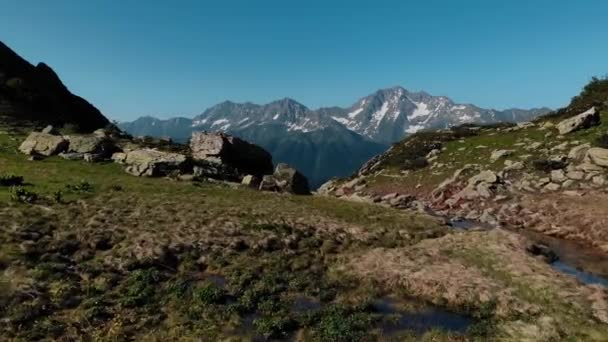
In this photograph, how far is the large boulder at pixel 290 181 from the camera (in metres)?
49.2

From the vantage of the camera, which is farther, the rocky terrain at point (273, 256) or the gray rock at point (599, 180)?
the gray rock at point (599, 180)

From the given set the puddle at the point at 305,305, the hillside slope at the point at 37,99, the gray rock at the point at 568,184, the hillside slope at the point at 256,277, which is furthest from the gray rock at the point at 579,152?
the hillside slope at the point at 37,99

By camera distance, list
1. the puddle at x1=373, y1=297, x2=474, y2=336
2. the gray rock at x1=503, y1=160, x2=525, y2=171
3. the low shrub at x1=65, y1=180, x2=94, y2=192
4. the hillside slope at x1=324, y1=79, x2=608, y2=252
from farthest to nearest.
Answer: the gray rock at x1=503, y1=160, x2=525, y2=171 → the hillside slope at x1=324, y1=79, x2=608, y2=252 → the low shrub at x1=65, y1=180, x2=94, y2=192 → the puddle at x1=373, y1=297, x2=474, y2=336

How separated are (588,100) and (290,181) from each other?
194 ft

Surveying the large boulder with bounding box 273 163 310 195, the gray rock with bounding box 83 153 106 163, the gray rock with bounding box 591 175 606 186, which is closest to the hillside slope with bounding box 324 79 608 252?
the gray rock with bounding box 591 175 606 186

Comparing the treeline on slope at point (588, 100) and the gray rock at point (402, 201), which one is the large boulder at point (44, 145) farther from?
the treeline on slope at point (588, 100)

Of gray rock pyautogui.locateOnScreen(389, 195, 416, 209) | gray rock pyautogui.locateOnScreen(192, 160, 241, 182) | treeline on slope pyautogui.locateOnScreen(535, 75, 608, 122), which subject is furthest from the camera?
treeline on slope pyautogui.locateOnScreen(535, 75, 608, 122)

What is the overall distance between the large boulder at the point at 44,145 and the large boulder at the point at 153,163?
276 inches

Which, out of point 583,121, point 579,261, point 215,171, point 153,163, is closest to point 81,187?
point 153,163

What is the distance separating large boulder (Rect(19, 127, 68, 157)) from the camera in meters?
49.4

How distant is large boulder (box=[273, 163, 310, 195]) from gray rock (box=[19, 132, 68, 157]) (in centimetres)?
2352

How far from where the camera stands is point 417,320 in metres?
19.1

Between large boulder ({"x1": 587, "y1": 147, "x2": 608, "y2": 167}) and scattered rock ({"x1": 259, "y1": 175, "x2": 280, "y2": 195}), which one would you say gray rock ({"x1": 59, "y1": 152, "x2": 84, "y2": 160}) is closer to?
scattered rock ({"x1": 259, "y1": 175, "x2": 280, "y2": 195})

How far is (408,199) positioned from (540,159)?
15.5 m
